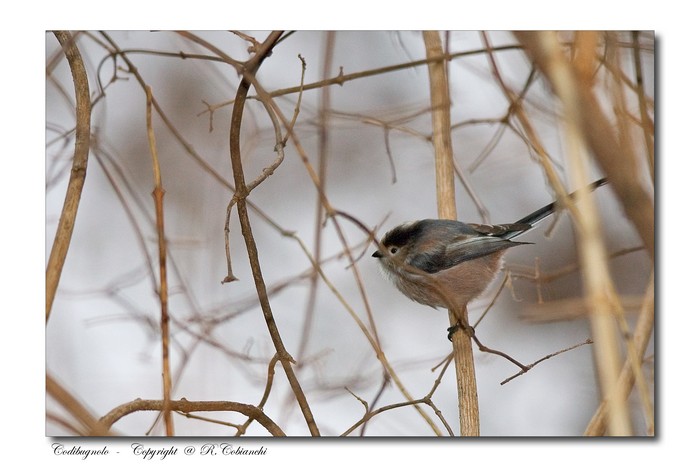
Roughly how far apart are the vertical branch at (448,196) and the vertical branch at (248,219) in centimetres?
36

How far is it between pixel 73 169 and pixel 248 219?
15.5 inches

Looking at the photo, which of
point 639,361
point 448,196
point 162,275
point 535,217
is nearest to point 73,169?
point 162,275

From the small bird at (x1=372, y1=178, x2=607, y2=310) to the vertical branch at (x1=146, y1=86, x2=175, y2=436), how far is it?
50 centimetres

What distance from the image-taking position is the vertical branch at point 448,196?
160 centimetres

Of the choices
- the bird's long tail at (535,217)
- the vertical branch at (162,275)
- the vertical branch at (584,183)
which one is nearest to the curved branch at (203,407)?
the vertical branch at (162,275)

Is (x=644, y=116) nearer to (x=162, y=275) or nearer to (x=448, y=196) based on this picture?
(x=448, y=196)

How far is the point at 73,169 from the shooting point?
1.52 metres

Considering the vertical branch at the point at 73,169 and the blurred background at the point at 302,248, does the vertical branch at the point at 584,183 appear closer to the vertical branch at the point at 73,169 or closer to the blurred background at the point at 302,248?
Result: the blurred background at the point at 302,248

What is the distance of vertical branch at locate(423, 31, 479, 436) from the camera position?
5.26 ft

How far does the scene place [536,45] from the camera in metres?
0.84

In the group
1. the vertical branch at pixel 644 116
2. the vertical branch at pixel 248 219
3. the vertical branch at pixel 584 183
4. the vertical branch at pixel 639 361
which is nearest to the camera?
the vertical branch at pixel 584 183

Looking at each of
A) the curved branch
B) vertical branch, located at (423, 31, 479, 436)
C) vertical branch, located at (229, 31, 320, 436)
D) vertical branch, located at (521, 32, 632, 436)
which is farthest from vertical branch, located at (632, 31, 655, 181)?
the curved branch
